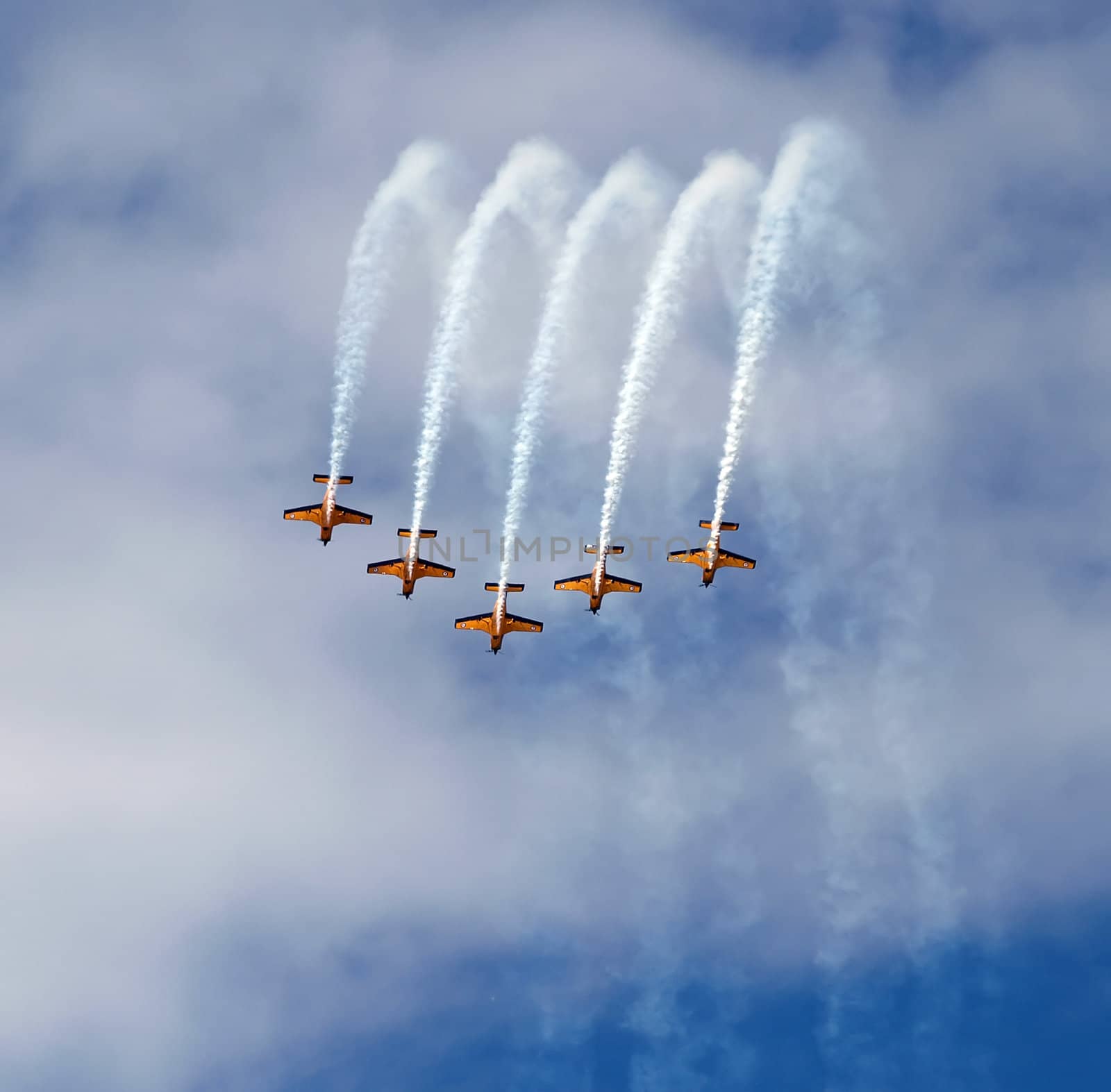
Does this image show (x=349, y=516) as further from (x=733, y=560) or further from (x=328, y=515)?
(x=733, y=560)

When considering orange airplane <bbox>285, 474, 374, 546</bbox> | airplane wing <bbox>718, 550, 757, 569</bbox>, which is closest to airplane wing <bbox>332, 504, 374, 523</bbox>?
orange airplane <bbox>285, 474, 374, 546</bbox>

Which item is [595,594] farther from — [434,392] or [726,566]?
[434,392]

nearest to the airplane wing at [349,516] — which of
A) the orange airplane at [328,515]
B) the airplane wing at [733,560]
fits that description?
the orange airplane at [328,515]

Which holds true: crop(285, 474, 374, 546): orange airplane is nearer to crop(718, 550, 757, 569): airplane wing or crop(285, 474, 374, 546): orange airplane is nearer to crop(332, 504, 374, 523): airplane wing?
crop(332, 504, 374, 523): airplane wing

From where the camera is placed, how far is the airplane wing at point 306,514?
259 feet

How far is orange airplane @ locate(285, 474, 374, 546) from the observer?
7862 centimetres

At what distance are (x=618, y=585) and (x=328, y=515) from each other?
11200 millimetres

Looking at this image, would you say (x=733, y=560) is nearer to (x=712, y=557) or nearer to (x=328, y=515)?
(x=712, y=557)

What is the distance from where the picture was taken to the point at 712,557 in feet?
260

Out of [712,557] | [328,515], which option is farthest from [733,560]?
[328,515]

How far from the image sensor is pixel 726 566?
8006cm

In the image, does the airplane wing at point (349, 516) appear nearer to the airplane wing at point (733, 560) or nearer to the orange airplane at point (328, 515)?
the orange airplane at point (328, 515)

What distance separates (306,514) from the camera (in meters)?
79.1

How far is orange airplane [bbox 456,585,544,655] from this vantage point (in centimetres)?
7850
